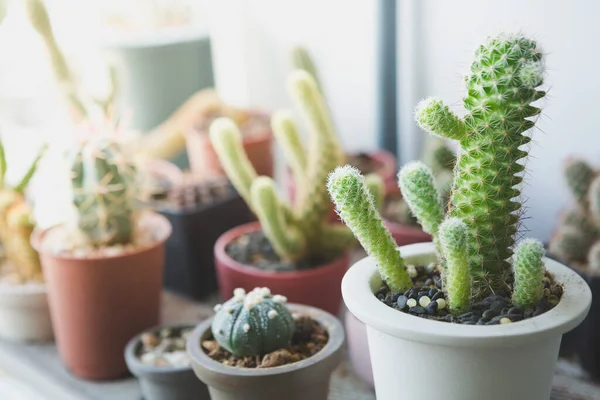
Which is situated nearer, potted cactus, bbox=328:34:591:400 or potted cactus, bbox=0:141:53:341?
potted cactus, bbox=328:34:591:400

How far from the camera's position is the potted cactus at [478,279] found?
75 cm

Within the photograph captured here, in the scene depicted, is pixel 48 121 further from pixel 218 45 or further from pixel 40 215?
pixel 40 215

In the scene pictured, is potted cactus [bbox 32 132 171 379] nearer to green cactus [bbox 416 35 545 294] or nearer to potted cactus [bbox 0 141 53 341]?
potted cactus [bbox 0 141 53 341]

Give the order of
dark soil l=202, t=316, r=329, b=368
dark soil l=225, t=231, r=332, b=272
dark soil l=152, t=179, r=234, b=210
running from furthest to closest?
dark soil l=152, t=179, r=234, b=210 < dark soil l=225, t=231, r=332, b=272 < dark soil l=202, t=316, r=329, b=368

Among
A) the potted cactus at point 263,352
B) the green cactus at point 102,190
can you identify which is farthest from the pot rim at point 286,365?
the green cactus at point 102,190

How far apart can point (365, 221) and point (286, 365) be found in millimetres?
258

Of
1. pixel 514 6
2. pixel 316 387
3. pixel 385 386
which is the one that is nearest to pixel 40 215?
pixel 316 387

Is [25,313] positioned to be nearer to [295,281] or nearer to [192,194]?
[192,194]

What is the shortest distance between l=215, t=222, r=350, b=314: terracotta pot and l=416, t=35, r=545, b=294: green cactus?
0.48 m

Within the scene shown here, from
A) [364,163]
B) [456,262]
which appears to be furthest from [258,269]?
[456,262]

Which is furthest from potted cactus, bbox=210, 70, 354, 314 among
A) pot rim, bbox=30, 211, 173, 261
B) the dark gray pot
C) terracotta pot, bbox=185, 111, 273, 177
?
terracotta pot, bbox=185, 111, 273, 177

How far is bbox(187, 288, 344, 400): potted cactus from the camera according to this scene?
0.94 meters

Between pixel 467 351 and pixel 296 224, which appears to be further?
pixel 296 224

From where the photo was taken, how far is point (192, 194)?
1.58m
